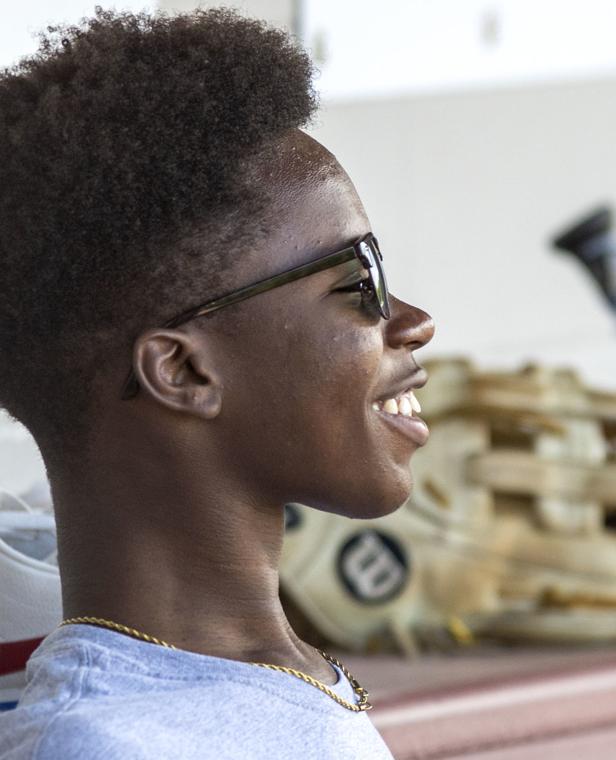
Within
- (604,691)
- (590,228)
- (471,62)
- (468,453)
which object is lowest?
(604,691)

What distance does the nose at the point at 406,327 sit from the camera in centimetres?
70

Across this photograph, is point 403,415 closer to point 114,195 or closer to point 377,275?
point 377,275

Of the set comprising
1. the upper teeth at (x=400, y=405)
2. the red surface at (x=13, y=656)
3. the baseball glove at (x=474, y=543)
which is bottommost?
the baseball glove at (x=474, y=543)

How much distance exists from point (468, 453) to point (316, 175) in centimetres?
74

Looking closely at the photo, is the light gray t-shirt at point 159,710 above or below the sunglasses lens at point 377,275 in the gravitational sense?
below

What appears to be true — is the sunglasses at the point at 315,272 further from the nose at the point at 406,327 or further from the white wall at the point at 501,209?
the white wall at the point at 501,209

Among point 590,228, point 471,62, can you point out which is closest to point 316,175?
point 471,62

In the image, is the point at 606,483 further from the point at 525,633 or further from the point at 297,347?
the point at 297,347

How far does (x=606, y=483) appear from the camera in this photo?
1.42 metres

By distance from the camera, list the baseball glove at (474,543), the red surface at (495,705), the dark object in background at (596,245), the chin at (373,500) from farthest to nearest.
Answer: the dark object in background at (596,245) → the baseball glove at (474,543) → the red surface at (495,705) → the chin at (373,500)

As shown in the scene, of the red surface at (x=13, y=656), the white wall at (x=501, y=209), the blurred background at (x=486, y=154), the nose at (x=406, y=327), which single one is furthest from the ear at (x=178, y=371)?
the white wall at (x=501, y=209)

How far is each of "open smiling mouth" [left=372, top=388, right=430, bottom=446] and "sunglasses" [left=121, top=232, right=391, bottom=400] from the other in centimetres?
5

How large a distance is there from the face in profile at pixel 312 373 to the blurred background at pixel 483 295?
1.53 feet

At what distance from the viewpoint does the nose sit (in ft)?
2.31
